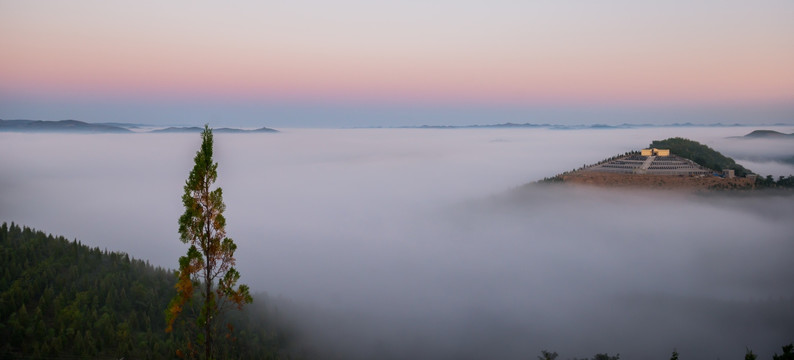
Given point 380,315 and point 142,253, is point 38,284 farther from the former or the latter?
point 142,253

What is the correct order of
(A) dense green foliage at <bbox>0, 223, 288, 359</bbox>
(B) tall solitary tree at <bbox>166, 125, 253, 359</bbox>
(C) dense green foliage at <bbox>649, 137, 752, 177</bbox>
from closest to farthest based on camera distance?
(B) tall solitary tree at <bbox>166, 125, 253, 359</bbox>
(A) dense green foliage at <bbox>0, 223, 288, 359</bbox>
(C) dense green foliage at <bbox>649, 137, 752, 177</bbox>

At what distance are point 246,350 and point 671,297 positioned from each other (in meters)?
87.7

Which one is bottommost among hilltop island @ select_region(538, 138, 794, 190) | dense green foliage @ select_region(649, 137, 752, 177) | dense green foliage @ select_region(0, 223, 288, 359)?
dense green foliage @ select_region(0, 223, 288, 359)

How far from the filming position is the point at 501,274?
14150 centimetres

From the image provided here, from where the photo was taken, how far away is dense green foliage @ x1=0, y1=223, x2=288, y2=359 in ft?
134

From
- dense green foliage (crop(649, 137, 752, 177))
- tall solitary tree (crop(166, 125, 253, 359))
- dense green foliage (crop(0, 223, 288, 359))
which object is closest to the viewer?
tall solitary tree (crop(166, 125, 253, 359))

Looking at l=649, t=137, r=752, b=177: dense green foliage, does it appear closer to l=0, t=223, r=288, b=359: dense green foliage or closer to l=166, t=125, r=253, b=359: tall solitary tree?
l=0, t=223, r=288, b=359: dense green foliage

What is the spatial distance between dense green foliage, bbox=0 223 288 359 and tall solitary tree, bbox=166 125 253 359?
15356 millimetres

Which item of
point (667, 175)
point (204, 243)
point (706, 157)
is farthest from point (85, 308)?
point (706, 157)

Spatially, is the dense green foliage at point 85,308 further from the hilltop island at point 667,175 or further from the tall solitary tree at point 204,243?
the hilltop island at point 667,175

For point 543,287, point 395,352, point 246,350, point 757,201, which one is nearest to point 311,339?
point 395,352

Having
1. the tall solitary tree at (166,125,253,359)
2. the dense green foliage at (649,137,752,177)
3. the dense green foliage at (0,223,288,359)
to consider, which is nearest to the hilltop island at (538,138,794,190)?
the dense green foliage at (649,137,752,177)

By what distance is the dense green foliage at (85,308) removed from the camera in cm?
4084

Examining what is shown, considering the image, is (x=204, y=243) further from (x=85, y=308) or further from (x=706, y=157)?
(x=706, y=157)
